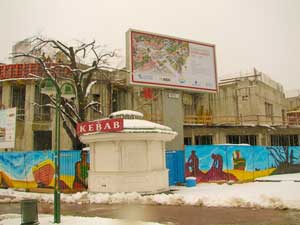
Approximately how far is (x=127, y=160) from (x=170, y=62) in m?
8.84

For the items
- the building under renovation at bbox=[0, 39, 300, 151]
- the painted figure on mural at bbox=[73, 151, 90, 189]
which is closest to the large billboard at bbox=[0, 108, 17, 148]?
the building under renovation at bbox=[0, 39, 300, 151]

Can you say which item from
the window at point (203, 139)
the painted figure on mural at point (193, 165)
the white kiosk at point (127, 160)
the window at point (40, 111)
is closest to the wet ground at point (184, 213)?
the white kiosk at point (127, 160)

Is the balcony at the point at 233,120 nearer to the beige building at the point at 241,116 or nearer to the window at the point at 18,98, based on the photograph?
the beige building at the point at 241,116

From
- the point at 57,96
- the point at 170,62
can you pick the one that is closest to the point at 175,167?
the point at 170,62

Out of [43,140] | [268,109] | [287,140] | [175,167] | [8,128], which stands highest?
[268,109]

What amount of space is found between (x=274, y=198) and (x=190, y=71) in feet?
41.5

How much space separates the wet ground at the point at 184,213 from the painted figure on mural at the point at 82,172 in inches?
167

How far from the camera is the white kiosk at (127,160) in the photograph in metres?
16.5

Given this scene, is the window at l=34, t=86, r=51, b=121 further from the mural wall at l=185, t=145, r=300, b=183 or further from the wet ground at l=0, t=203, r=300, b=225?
the wet ground at l=0, t=203, r=300, b=225

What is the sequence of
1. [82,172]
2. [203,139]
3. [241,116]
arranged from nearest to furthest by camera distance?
[82,172], [203,139], [241,116]

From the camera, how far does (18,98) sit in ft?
110

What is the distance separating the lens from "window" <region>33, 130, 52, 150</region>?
32.5m

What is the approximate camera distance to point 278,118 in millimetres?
43125

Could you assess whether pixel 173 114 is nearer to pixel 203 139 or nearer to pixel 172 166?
pixel 172 166
